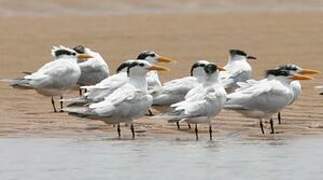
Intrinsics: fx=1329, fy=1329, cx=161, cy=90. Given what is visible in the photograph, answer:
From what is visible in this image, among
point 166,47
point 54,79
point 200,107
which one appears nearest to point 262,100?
point 200,107

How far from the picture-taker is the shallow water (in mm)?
10820

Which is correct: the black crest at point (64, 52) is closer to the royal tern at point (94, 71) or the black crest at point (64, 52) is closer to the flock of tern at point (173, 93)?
the flock of tern at point (173, 93)

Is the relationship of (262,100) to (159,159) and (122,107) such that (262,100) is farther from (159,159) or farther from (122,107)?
(159,159)

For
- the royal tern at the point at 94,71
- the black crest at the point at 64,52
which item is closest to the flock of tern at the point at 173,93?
the black crest at the point at 64,52

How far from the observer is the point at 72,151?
39.8 ft

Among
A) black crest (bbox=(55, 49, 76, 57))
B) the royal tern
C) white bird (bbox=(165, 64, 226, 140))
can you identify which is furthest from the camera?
the royal tern

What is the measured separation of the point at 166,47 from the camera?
75.0 ft

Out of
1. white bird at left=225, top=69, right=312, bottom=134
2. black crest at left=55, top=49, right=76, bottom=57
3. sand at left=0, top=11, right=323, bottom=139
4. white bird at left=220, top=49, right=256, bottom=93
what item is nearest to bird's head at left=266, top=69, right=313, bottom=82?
white bird at left=225, top=69, right=312, bottom=134

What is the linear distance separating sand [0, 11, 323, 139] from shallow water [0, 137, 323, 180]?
0.64m

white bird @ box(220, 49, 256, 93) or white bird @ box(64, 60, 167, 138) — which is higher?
white bird @ box(220, 49, 256, 93)

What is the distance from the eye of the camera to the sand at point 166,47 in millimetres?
13759

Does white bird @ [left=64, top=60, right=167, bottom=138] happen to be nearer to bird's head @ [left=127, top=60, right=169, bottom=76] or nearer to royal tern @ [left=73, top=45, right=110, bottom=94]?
bird's head @ [left=127, top=60, right=169, bottom=76]

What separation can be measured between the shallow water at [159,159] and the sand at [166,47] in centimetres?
64

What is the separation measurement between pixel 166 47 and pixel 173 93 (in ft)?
29.0
